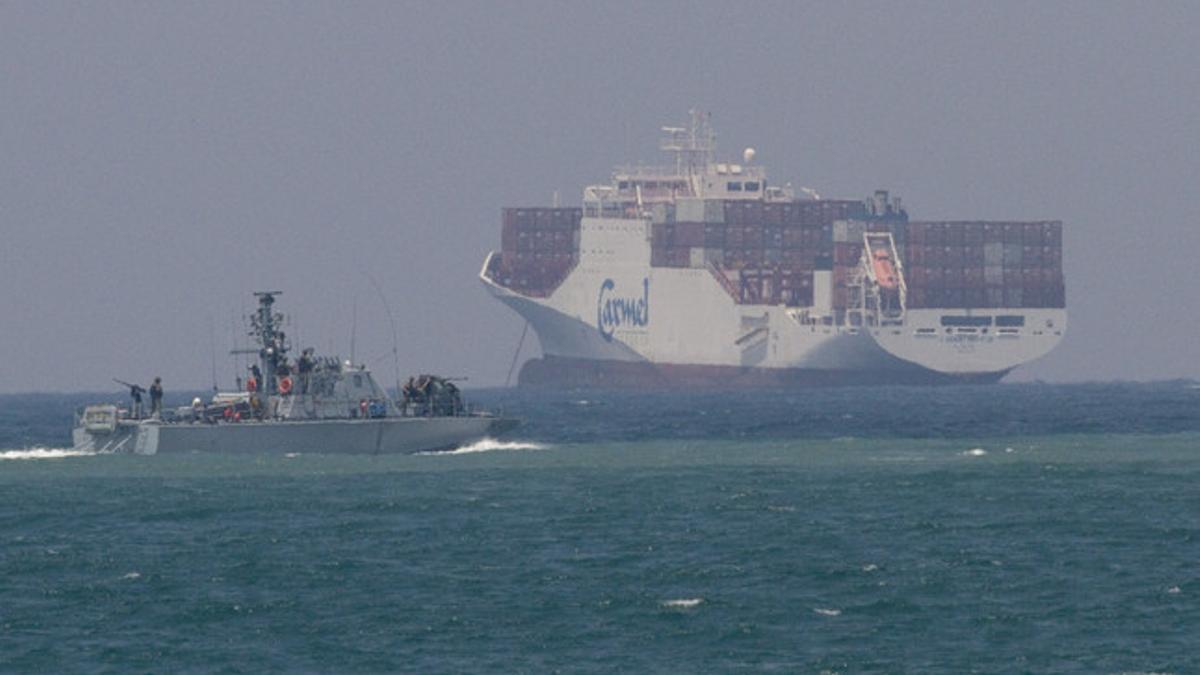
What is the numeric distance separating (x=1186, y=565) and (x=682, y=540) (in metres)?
11.1

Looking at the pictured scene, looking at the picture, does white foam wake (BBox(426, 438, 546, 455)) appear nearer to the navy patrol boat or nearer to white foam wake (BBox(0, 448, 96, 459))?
the navy patrol boat

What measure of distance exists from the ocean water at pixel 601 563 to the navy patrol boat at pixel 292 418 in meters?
1.01

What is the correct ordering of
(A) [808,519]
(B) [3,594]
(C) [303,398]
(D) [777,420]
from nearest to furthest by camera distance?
(B) [3,594]
(A) [808,519]
(C) [303,398]
(D) [777,420]

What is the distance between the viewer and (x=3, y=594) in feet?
163

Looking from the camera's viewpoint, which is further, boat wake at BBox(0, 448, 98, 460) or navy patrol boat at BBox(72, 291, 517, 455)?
boat wake at BBox(0, 448, 98, 460)

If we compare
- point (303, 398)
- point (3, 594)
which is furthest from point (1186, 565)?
point (303, 398)

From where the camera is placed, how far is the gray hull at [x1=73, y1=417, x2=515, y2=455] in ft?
282

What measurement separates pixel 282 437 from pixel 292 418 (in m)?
0.89

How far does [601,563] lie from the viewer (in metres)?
53.3

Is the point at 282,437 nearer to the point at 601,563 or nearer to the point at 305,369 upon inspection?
the point at 305,369

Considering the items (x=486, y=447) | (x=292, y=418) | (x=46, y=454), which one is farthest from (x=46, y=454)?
(x=486, y=447)

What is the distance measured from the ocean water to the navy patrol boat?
3.31 feet

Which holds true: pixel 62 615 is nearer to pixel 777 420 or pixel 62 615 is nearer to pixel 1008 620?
pixel 1008 620

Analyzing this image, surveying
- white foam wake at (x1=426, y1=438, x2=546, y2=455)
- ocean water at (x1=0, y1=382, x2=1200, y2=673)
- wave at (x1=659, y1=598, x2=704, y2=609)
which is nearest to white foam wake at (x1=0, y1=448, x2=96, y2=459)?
ocean water at (x1=0, y1=382, x2=1200, y2=673)
